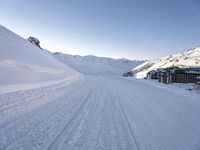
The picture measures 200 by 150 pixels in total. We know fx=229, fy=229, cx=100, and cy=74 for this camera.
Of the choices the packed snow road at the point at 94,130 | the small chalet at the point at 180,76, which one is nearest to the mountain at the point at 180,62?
the small chalet at the point at 180,76

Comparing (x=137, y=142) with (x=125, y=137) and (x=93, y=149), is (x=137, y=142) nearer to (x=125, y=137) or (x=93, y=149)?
(x=125, y=137)

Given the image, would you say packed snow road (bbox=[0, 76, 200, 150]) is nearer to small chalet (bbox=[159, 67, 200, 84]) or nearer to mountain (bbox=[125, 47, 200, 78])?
small chalet (bbox=[159, 67, 200, 84])

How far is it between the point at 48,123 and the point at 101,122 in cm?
172

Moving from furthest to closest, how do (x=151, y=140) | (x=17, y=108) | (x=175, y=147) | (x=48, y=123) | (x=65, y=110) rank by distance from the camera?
(x=65, y=110) < (x=17, y=108) < (x=48, y=123) < (x=151, y=140) < (x=175, y=147)

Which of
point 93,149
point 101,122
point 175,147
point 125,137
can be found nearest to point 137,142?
point 125,137

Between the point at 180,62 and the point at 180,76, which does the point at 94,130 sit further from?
the point at 180,62

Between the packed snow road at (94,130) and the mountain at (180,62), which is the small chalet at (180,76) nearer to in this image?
the mountain at (180,62)

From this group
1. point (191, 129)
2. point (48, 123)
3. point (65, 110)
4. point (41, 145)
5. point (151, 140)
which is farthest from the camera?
point (65, 110)

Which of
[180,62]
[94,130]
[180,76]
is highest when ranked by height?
[180,62]

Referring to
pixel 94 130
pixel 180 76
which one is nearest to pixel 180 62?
pixel 180 76

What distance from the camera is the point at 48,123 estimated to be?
6.96 meters

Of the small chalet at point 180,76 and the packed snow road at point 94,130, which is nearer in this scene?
the packed snow road at point 94,130

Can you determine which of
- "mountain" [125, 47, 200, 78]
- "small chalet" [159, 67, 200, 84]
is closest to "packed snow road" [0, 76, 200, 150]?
"small chalet" [159, 67, 200, 84]

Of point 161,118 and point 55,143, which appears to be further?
point 161,118
